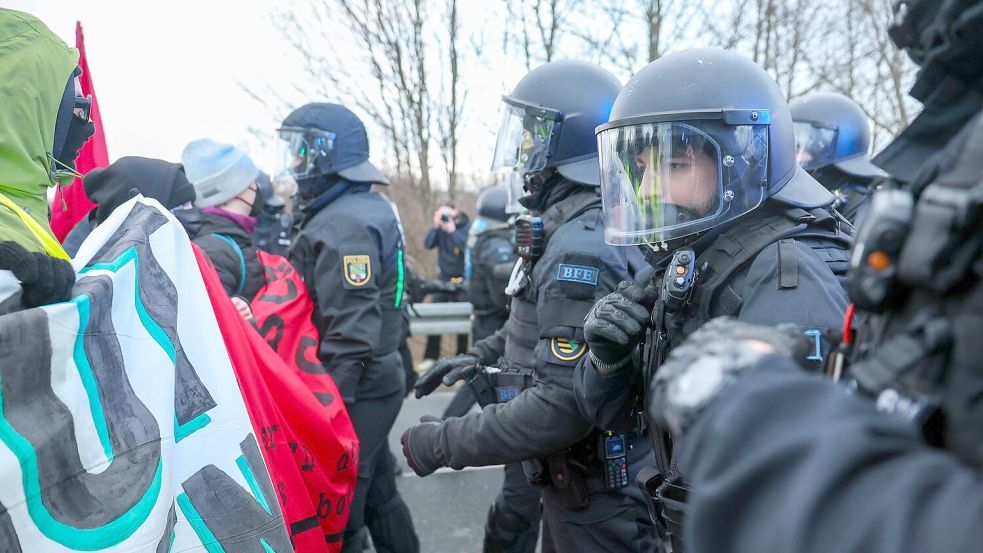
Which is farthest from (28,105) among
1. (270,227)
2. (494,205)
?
(494,205)

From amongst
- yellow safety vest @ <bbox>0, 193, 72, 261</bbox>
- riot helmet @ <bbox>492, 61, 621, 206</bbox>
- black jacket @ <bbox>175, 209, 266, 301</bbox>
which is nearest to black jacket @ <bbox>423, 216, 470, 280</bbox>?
black jacket @ <bbox>175, 209, 266, 301</bbox>

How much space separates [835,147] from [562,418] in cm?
351

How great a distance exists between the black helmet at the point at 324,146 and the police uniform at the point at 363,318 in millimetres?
103

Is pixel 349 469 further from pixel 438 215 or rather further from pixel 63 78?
pixel 438 215

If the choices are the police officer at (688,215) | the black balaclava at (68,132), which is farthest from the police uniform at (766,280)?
the black balaclava at (68,132)

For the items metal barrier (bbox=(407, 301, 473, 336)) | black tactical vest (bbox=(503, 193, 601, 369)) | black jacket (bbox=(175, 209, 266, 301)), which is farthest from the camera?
metal barrier (bbox=(407, 301, 473, 336))

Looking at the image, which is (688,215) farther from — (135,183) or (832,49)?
(832,49)

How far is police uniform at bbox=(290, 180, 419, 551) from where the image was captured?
A: 11.3 feet

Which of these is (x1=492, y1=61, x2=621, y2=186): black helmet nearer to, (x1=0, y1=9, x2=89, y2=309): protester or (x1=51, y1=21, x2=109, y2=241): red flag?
(x1=0, y1=9, x2=89, y2=309): protester

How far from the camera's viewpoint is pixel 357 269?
3.46 m

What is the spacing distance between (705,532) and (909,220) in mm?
439

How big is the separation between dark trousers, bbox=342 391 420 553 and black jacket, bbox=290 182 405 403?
0.08 metres

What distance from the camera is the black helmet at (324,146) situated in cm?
396

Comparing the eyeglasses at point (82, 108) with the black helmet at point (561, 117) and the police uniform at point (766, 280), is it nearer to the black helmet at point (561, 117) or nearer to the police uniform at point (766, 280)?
the black helmet at point (561, 117)
